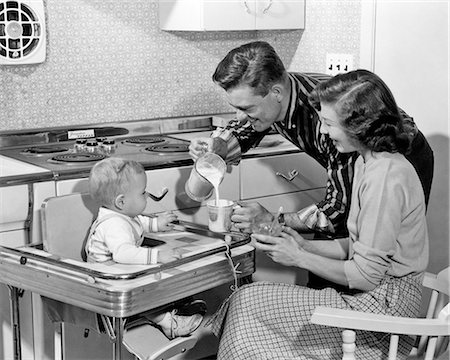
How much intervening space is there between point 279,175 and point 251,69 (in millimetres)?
616

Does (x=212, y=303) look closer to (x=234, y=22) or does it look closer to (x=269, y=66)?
(x=269, y=66)

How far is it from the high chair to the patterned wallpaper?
77cm

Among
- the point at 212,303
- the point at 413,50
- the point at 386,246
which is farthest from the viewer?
the point at 413,50

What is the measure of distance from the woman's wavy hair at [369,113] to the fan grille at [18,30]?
131 centimetres

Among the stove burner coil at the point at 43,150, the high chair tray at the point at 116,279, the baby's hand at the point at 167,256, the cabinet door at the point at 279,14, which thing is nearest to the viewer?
the high chair tray at the point at 116,279

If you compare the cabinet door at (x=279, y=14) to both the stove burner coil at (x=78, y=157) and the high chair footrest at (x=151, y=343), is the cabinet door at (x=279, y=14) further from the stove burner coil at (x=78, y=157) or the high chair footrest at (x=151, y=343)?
the high chair footrest at (x=151, y=343)

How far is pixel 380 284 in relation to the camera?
2100mm

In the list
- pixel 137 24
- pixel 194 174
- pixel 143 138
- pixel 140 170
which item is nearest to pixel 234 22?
pixel 137 24

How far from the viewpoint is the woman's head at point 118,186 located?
7.64 feet

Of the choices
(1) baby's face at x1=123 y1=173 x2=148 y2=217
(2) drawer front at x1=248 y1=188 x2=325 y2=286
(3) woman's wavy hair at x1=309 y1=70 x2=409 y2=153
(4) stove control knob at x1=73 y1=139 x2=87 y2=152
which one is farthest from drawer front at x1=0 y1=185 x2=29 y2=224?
(3) woman's wavy hair at x1=309 y1=70 x2=409 y2=153

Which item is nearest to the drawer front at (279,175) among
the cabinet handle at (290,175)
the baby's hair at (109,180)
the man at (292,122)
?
the cabinet handle at (290,175)

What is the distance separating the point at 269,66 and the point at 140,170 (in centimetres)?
52

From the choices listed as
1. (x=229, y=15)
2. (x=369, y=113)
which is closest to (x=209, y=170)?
(x=369, y=113)

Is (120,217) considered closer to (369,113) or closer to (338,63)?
(369,113)
